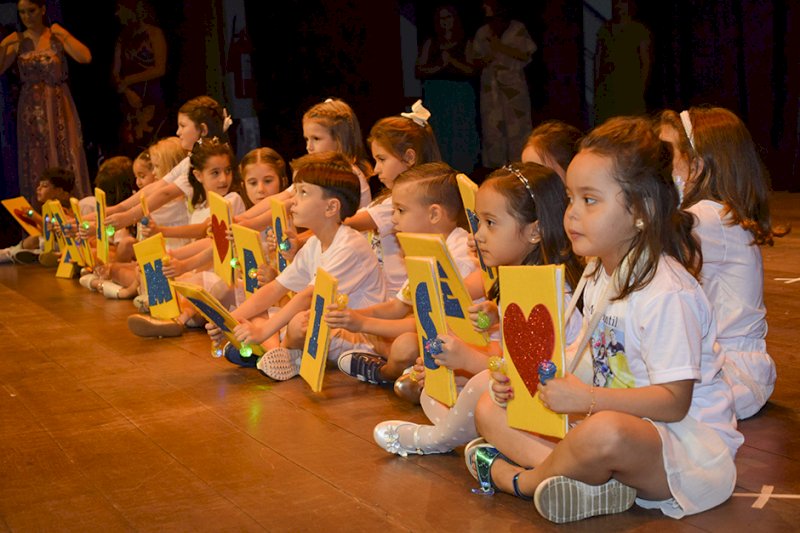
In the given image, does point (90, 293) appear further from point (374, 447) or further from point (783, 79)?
point (783, 79)

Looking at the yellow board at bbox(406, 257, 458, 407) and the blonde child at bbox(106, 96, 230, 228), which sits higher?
the blonde child at bbox(106, 96, 230, 228)

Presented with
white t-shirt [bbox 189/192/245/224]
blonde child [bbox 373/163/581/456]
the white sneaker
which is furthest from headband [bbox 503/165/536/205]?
white t-shirt [bbox 189/192/245/224]

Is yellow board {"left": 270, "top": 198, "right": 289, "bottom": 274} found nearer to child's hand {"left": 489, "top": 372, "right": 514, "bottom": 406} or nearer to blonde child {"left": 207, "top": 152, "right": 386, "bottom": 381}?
blonde child {"left": 207, "top": 152, "right": 386, "bottom": 381}

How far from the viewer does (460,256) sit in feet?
11.3

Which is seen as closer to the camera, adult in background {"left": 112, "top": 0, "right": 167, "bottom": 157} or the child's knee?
the child's knee

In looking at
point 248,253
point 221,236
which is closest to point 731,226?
point 248,253

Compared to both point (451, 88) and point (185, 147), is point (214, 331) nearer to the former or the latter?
point (185, 147)

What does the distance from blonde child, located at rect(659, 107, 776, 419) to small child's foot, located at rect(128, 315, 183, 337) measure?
2366mm

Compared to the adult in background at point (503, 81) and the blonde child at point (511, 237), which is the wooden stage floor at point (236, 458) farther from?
the adult in background at point (503, 81)

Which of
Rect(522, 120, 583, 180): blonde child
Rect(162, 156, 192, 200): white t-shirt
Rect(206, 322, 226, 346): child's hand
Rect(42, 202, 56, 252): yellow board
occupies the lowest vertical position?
Rect(206, 322, 226, 346): child's hand

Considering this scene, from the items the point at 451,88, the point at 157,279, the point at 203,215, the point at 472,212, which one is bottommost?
the point at 157,279

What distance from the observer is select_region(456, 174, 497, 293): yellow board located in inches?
127

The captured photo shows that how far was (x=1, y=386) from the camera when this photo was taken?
12.5ft

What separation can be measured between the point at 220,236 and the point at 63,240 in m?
2.63
